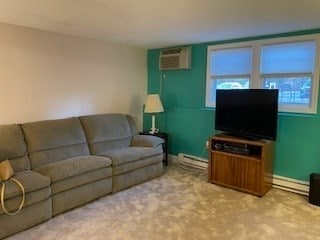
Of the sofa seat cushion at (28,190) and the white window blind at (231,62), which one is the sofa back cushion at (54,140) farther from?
the white window blind at (231,62)

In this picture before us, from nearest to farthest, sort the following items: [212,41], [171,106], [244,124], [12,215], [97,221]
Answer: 1. [12,215]
2. [97,221]
3. [244,124]
4. [212,41]
5. [171,106]

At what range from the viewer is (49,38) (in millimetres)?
3703

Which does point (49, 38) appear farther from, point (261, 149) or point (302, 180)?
point (302, 180)

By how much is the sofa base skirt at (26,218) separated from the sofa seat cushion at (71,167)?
262mm

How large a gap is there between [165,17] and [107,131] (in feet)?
6.18

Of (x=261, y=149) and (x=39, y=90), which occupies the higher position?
(x=39, y=90)

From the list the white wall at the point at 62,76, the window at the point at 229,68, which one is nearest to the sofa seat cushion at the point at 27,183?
the white wall at the point at 62,76

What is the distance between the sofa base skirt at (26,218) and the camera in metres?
2.41

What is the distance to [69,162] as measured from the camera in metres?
3.11

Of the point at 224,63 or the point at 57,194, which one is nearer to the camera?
the point at 57,194

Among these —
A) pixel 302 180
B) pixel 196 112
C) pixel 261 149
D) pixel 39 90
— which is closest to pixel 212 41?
pixel 196 112

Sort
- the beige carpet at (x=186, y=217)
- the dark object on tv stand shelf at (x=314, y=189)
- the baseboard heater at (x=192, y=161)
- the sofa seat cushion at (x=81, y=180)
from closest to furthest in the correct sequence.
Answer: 1. the beige carpet at (x=186, y=217)
2. the sofa seat cushion at (x=81, y=180)
3. the dark object on tv stand shelf at (x=314, y=189)
4. the baseboard heater at (x=192, y=161)

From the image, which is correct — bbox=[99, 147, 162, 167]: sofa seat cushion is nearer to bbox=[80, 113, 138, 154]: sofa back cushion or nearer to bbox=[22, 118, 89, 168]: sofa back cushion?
bbox=[80, 113, 138, 154]: sofa back cushion

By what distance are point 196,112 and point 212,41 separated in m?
1.17
